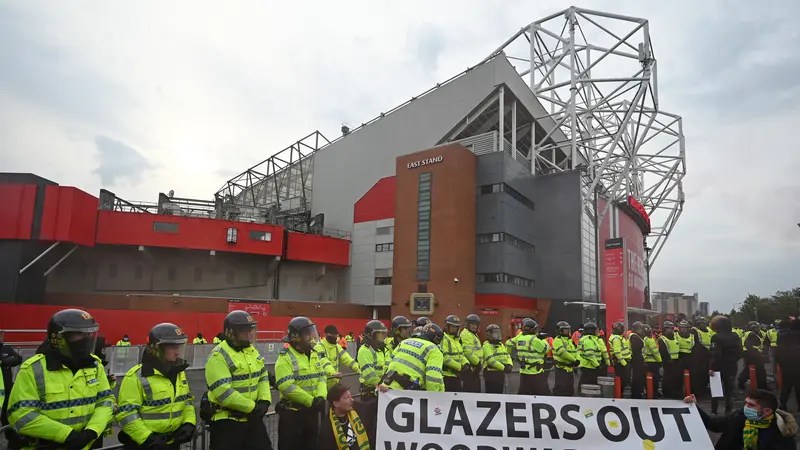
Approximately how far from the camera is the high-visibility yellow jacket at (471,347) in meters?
11.1

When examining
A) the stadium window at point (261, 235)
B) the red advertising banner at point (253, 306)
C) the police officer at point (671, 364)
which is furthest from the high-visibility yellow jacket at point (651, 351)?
the stadium window at point (261, 235)

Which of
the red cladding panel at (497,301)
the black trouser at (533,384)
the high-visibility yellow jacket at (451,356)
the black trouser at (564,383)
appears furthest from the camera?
the red cladding panel at (497,301)

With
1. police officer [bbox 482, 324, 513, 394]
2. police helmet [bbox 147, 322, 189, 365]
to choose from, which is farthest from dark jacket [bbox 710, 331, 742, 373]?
police helmet [bbox 147, 322, 189, 365]

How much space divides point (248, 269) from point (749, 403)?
3950cm

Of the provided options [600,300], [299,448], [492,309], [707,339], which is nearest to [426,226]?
[492,309]

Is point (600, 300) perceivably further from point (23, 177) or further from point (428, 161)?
point (23, 177)

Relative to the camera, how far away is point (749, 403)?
535 centimetres

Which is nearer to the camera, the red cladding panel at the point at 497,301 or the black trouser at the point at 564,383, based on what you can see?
the black trouser at the point at 564,383

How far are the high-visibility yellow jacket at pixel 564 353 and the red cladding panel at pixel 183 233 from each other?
30.2 metres

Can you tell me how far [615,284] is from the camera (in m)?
28.4

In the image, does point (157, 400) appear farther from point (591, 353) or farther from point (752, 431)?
point (591, 353)

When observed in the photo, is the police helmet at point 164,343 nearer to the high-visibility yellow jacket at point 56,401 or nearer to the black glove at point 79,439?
the high-visibility yellow jacket at point 56,401

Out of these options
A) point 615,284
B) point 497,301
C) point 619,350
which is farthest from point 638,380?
point 497,301

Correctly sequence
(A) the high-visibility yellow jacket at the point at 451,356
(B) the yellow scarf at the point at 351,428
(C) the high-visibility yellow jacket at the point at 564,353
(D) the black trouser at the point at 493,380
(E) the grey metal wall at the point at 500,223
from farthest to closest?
(E) the grey metal wall at the point at 500,223 < (C) the high-visibility yellow jacket at the point at 564,353 < (D) the black trouser at the point at 493,380 < (A) the high-visibility yellow jacket at the point at 451,356 < (B) the yellow scarf at the point at 351,428
